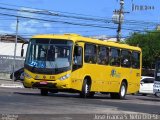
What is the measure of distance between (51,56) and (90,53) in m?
2.38

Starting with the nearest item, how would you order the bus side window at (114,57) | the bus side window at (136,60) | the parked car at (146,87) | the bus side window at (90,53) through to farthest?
the bus side window at (90,53) → the bus side window at (114,57) → the bus side window at (136,60) → the parked car at (146,87)

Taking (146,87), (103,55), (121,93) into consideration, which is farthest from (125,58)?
(146,87)

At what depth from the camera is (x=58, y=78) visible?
27.3 m

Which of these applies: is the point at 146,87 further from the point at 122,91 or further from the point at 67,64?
the point at 67,64

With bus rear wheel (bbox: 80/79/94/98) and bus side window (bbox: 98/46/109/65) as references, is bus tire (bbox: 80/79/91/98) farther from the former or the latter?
bus side window (bbox: 98/46/109/65)

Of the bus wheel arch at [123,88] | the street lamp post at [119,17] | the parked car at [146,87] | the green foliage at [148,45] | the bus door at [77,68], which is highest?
the street lamp post at [119,17]

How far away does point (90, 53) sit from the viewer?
28.8m

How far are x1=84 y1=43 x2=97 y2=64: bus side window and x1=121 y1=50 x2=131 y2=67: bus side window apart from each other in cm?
314

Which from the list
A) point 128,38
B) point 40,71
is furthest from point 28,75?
point 128,38

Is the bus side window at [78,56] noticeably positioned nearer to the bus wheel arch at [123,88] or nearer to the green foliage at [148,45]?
the bus wheel arch at [123,88]

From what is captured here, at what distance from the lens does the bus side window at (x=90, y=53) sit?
2845 centimetres

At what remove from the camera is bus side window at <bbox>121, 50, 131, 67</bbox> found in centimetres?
3208

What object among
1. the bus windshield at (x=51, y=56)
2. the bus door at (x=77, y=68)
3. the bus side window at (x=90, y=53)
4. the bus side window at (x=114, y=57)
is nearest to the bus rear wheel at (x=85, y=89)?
the bus door at (x=77, y=68)

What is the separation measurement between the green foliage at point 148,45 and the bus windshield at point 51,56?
44.3 m
